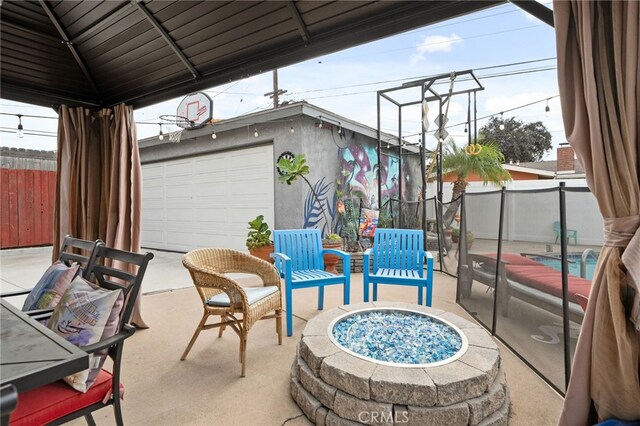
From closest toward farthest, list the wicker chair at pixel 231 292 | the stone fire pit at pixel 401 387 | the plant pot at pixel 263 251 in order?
the stone fire pit at pixel 401 387 → the wicker chair at pixel 231 292 → the plant pot at pixel 263 251

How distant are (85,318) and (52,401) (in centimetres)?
33

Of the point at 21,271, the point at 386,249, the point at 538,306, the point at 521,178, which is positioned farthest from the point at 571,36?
the point at 521,178

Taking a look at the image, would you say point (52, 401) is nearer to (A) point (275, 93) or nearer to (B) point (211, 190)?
(B) point (211, 190)

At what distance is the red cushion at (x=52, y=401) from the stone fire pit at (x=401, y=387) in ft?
3.48

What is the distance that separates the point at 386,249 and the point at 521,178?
13.2 metres

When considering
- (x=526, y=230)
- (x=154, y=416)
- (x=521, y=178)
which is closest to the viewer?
(x=154, y=416)

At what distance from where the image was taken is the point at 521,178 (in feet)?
46.0

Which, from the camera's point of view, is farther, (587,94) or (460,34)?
(460,34)

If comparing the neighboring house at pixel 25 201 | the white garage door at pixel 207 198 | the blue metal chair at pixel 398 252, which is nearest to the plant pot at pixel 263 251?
the white garage door at pixel 207 198

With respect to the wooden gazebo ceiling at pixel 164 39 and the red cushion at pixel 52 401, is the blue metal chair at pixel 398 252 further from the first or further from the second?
the red cushion at pixel 52 401

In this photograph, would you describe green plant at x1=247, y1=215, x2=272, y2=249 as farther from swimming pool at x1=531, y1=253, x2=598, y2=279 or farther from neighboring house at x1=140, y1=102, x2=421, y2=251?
swimming pool at x1=531, y1=253, x2=598, y2=279

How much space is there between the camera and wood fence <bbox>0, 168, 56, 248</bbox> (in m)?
7.69

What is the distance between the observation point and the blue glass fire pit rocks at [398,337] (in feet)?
6.34

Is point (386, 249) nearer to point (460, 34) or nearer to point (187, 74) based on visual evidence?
point (187, 74)
